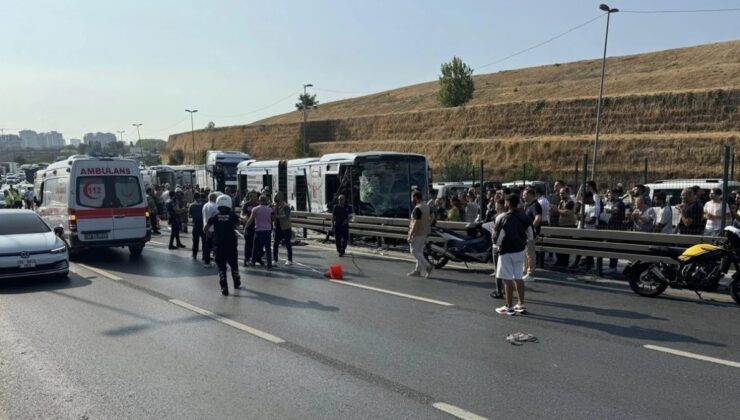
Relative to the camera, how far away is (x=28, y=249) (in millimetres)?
11672

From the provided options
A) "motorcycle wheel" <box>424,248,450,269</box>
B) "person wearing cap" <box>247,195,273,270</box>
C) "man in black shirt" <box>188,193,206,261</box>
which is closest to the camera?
"motorcycle wheel" <box>424,248,450,269</box>

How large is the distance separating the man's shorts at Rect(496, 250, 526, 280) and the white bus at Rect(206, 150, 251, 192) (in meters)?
25.6

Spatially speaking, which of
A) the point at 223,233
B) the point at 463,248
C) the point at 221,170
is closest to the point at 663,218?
the point at 463,248


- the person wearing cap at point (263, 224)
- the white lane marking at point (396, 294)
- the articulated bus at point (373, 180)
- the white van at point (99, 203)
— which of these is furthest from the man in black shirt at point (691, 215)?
the white van at point (99, 203)

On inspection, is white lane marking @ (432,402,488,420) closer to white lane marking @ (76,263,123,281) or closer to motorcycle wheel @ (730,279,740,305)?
motorcycle wheel @ (730,279,740,305)

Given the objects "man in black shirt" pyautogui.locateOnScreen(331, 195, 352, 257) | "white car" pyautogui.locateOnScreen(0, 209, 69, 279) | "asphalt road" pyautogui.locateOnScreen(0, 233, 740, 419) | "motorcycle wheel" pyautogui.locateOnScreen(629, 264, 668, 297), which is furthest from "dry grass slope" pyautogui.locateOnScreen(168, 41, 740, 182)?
"white car" pyautogui.locateOnScreen(0, 209, 69, 279)

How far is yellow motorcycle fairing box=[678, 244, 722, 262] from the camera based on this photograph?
955 centimetres

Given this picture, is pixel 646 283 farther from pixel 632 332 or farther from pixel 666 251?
pixel 632 332

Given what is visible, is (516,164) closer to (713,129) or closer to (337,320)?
(713,129)

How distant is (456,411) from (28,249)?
952cm

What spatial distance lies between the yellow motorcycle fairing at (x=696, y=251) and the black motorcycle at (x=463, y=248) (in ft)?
13.1

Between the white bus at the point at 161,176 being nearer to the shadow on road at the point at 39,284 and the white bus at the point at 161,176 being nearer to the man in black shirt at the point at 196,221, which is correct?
the man in black shirt at the point at 196,221


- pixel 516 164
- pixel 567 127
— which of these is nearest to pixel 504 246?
pixel 516 164

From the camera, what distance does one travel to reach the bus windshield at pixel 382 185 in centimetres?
1880
